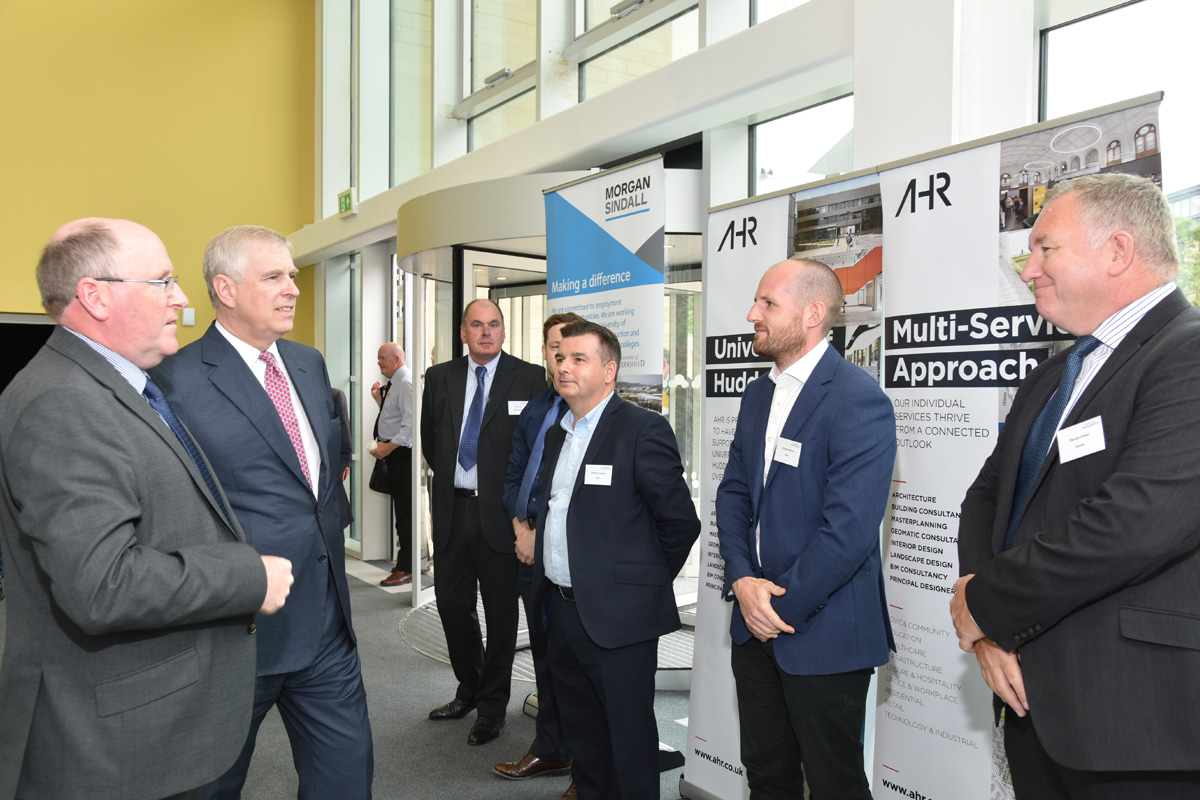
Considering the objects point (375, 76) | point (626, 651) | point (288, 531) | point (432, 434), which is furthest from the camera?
point (375, 76)

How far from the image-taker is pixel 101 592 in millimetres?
1309

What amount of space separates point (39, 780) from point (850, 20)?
3.26 m

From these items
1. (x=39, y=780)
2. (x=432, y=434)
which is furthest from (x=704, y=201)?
(x=39, y=780)

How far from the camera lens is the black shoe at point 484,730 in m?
3.48

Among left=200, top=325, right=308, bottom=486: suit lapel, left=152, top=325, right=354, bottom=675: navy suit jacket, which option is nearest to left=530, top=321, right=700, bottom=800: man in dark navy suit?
left=152, top=325, right=354, bottom=675: navy suit jacket

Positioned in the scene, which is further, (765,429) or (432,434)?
(432,434)

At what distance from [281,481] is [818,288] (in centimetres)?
148

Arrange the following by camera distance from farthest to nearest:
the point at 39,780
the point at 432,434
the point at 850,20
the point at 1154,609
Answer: the point at 432,434, the point at 850,20, the point at 39,780, the point at 1154,609

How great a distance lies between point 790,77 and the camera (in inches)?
130

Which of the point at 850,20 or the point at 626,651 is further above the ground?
the point at 850,20

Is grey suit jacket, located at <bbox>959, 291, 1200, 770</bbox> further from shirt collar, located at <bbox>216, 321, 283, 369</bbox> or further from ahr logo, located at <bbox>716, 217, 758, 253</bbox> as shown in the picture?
shirt collar, located at <bbox>216, 321, 283, 369</bbox>

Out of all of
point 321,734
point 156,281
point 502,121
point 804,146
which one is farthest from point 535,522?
point 502,121

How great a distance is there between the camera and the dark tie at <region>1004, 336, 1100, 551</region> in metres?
1.51

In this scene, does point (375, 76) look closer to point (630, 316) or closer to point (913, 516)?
point (630, 316)
